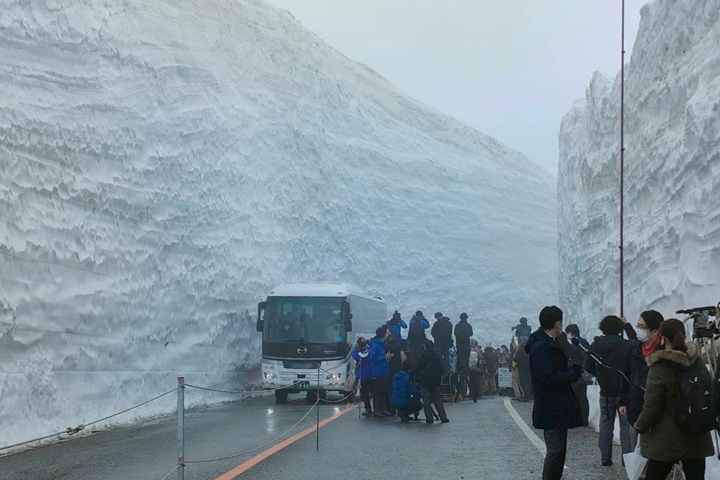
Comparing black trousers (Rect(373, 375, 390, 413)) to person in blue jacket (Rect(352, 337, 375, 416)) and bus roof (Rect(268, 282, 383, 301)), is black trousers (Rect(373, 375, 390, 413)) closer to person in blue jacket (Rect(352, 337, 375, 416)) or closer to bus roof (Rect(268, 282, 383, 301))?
person in blue jacket (Rect(352, 337, 375, 416))

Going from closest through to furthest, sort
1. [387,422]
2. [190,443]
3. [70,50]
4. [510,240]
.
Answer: [190,443]
[387,422]
[70,50]
[510,240]

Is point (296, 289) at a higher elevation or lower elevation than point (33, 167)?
lower

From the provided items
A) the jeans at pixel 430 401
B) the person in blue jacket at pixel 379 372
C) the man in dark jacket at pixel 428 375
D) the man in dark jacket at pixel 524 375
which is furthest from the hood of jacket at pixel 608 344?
the man in dark jacket at pixel 524 375

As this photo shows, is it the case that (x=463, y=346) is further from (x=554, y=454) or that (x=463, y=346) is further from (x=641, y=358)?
(x=554, y=454)

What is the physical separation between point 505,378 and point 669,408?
19554 mm

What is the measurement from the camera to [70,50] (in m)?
21.9

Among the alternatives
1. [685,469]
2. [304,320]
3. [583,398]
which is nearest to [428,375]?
[583,398]

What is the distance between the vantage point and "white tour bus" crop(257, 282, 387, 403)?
2378cm

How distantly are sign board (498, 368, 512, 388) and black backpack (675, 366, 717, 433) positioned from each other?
19.4 m

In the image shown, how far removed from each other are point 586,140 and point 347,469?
24.3 meters

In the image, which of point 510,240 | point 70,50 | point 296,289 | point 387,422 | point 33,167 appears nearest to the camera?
point 387,422

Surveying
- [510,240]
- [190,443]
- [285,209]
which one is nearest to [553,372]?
[190,443]

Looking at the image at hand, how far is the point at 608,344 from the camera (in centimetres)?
985

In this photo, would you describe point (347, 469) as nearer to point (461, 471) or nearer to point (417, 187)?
point (461, 471)
